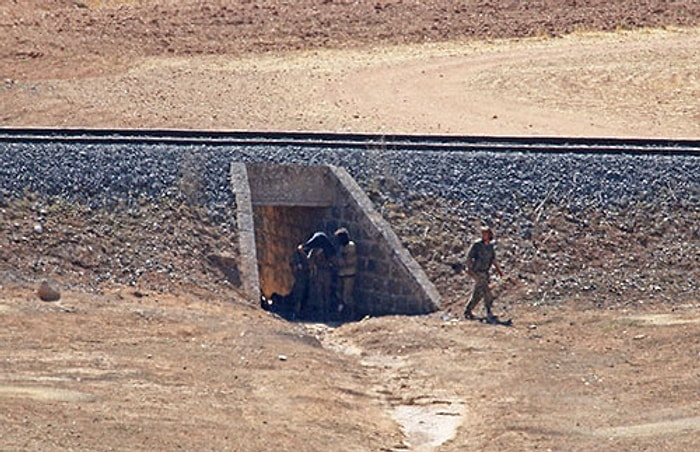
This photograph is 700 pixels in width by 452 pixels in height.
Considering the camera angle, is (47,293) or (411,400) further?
(47,293)

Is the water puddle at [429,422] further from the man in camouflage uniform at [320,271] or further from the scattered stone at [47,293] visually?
the man in camouflage uniform at [320,271]

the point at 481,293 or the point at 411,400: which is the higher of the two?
the point at 411,400

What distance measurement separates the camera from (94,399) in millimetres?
15688

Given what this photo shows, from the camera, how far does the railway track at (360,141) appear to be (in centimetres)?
2609

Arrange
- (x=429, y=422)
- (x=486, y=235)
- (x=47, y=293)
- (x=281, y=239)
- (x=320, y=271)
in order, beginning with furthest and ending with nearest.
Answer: (x=281, y=239) → (x=320, y=271) → (x=486, y=235) → (x=47, y=293) → (x=429, y=422)

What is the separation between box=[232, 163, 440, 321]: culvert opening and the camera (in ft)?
76.1

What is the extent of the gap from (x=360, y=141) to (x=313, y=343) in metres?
7.01

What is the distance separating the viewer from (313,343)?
20703mm

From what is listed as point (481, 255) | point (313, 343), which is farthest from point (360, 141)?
point (313, 343)

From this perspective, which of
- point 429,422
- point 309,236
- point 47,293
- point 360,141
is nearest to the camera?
point 429,422

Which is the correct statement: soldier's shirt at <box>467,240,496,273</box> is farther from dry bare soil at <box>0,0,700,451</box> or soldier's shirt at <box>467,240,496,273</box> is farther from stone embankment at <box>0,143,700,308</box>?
stone embankment at <box>0,143,700,308</box>

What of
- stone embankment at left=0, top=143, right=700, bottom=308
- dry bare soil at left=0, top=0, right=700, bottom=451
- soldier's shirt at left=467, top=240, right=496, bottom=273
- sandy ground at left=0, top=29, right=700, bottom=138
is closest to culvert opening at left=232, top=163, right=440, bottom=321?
stone embankment at left=0, top=143, right=700, bottom=308

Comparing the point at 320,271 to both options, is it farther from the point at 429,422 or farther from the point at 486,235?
the point at 429,422

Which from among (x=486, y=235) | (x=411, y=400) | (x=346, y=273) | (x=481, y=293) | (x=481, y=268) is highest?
(x=486, y=235)
